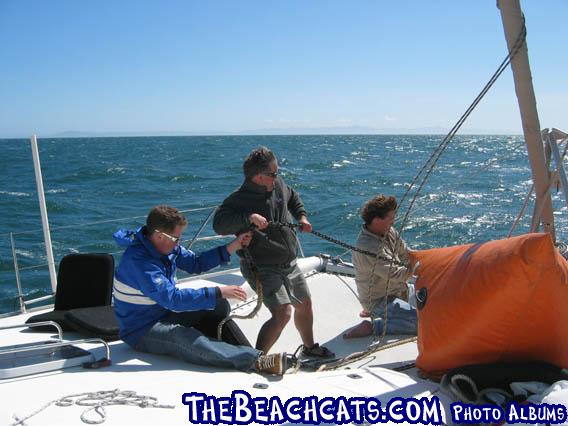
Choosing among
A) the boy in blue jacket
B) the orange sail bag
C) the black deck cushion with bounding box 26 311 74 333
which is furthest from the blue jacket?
the orange sail bag

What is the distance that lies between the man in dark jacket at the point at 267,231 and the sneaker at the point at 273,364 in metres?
0.51

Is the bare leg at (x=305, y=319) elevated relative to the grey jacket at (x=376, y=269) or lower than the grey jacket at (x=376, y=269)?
lower

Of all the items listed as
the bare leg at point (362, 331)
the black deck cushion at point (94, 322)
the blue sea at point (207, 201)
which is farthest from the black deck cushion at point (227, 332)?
the blue sea at point (207, 201)

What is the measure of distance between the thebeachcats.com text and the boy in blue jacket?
0.33m

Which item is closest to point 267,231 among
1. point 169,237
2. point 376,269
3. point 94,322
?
point 169,237

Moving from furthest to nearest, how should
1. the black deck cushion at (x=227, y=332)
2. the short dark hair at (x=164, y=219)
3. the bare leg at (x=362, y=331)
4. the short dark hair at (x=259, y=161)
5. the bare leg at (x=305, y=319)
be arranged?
the bare leg at (x=362, y=331) → the bare leg at (x=305, y=319) → the short dark hair at (x=259, y=161) → the black deck cushion at (x=227, y=332) → the short dark hair at (x=164, y=219)

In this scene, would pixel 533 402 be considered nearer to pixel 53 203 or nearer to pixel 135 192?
pixel 53 203

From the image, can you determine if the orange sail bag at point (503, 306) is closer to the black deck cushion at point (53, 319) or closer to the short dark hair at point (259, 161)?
the short dark hair at point (259, 161)

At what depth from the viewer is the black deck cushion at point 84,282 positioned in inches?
142

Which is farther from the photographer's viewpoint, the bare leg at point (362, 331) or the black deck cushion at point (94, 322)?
the bare leg at point (362, 331)

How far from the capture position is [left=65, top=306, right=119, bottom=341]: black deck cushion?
3062mm

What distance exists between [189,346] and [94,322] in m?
0.76

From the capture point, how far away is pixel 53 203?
14.5 meters

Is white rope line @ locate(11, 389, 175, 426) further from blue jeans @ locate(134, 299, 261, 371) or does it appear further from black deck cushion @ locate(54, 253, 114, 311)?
black deck cushion @ locate(54, 253, 114, 311)
